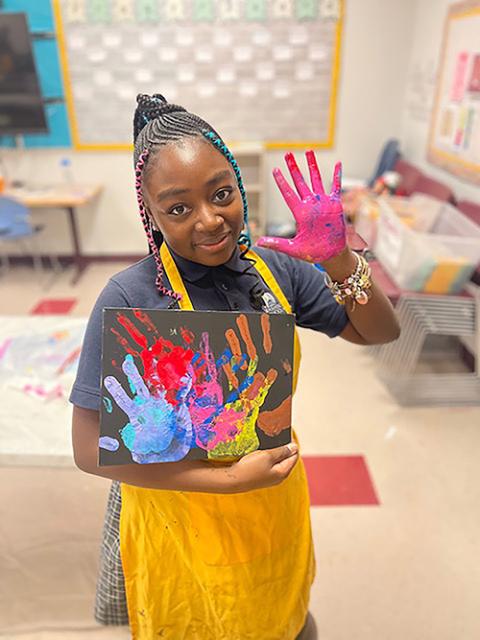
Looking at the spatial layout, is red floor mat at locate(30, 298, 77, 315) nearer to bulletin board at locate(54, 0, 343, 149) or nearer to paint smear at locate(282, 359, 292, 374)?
bulletin board at locate(54, 0, 343, 149)

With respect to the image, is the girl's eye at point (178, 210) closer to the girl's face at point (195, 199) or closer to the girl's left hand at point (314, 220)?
the girl's face at point (195, 199)

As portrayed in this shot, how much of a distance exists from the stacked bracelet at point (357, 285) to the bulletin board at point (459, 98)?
241 cm

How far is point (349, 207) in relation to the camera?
3582mm

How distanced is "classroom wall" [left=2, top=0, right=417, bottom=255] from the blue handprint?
368 cm

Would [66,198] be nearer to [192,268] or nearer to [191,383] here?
[192,268]

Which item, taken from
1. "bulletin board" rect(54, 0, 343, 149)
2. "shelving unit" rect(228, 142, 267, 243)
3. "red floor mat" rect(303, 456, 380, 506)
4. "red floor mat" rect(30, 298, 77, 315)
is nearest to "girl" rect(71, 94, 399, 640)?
"red floor mat" rect(303, 456, 380, 506)

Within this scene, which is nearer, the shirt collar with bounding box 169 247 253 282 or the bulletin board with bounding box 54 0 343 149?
the shirt collar with bounding box 169 247 253 282

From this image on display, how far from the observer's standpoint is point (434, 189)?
10.4 feet

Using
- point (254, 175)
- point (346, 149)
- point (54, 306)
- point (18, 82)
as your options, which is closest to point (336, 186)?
point (54, 306)

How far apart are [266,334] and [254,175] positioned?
358 centimetres

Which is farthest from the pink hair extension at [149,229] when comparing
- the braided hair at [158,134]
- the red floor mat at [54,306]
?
the red floor mat at [54,306]

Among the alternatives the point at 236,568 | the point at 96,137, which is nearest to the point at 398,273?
the point at 236,568

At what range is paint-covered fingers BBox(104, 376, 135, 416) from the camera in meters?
0.68

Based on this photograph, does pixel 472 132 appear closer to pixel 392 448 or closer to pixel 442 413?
pixel 442 413
